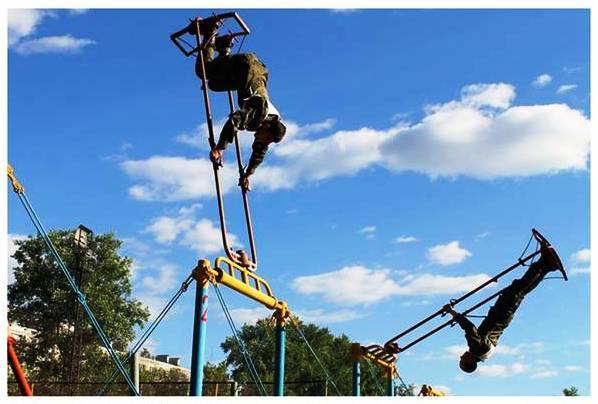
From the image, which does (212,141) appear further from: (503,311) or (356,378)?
(356,378)

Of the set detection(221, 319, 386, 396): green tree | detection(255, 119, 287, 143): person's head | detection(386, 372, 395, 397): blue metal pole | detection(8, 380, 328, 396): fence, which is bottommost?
detection(386, 372, 395, 397): blue metal pole

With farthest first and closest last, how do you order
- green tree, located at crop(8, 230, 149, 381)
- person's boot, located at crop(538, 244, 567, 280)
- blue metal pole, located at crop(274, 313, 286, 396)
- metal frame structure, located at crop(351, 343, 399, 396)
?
1. green tree, located at crop(8, 230, 149, 381)
2. metal frame structure, located at crop(351, 343, 399, 396)
3. person's boot, located at crop(538, 244, 567, 280)
4. blue metal pole, located at crop(274, 313, 286, 396)

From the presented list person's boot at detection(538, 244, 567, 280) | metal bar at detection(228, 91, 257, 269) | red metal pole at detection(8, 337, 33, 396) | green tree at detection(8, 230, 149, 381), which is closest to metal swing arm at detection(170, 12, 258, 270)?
metal bar at detection(228, 91, 257, 269)

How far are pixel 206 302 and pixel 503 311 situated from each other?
4.72m

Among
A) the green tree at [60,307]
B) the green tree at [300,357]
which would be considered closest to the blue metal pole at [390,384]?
the green tree at [60,307]

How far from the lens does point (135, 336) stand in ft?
126

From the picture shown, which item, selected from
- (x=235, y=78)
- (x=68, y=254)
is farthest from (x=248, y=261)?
(x=68, y=254)

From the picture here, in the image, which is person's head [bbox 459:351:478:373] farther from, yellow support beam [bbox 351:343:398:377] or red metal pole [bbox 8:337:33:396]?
red metal pole [bbox 8:337:33:396]

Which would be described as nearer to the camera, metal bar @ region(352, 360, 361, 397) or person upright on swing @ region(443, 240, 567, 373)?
person upright on swing @ region(443, 240, 567, 373)

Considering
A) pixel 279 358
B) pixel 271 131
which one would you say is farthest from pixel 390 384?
pixel 271 131

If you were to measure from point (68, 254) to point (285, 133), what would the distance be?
29955 mm

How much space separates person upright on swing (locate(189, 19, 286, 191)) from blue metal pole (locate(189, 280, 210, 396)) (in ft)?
5.16

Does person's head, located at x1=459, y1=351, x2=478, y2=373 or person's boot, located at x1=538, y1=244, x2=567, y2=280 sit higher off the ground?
person's boot, located at x1=538, y1=244, x2=567, y2=280

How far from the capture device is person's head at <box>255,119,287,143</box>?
27.1ft
